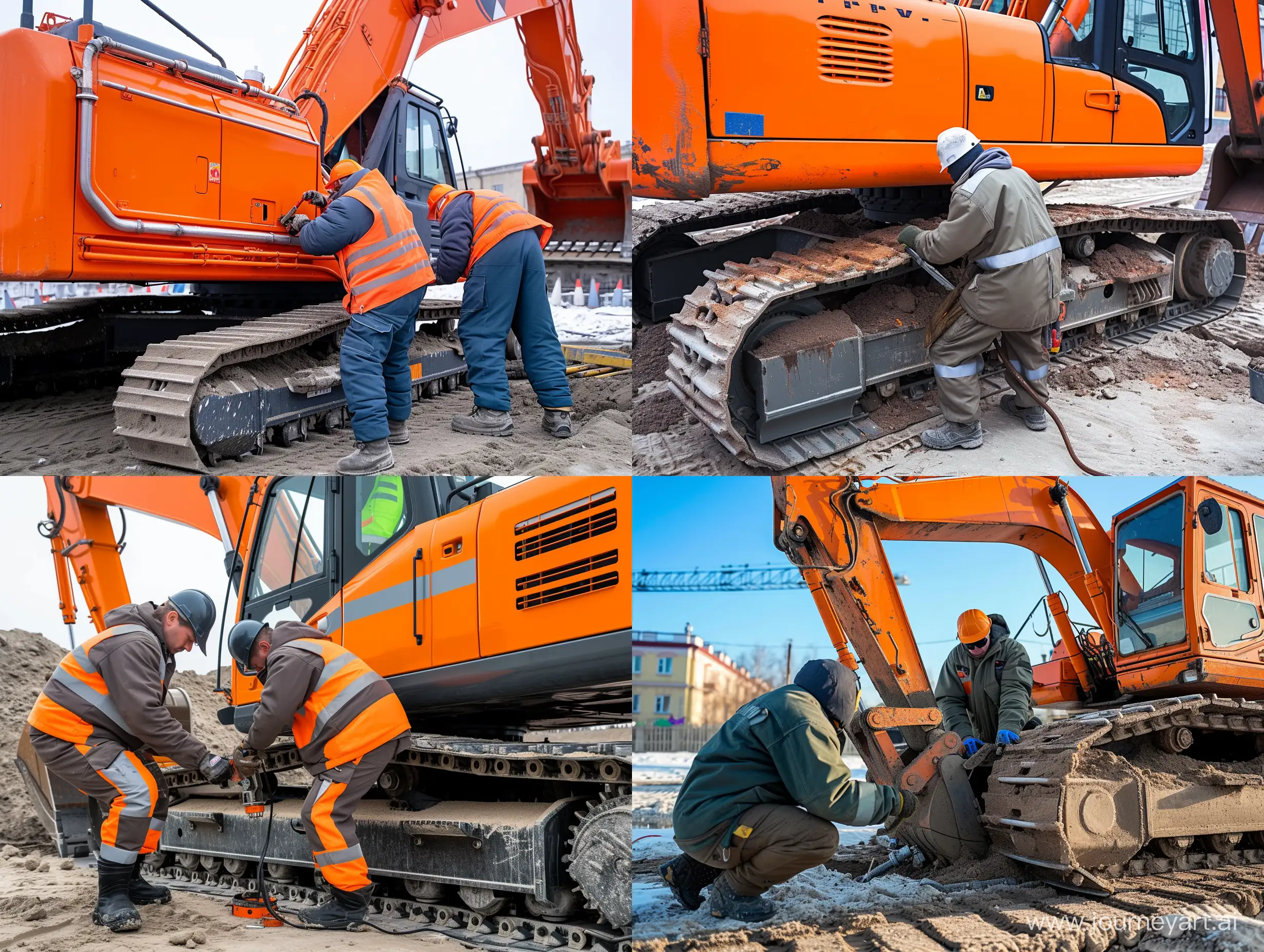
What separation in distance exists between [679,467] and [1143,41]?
5.14m

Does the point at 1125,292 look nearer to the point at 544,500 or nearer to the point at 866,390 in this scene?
the point at 866,390

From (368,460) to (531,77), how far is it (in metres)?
7.85

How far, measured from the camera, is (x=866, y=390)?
19.1 ft

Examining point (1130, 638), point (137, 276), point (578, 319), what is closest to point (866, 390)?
point (1130, 638)

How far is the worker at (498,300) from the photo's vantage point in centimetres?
607

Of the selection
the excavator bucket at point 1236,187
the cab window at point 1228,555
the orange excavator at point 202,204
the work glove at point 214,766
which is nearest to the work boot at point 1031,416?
the cab window at point 1228,555

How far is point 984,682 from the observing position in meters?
5.21

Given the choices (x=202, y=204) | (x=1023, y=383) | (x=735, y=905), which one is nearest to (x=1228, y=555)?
(x=1023, y=383)

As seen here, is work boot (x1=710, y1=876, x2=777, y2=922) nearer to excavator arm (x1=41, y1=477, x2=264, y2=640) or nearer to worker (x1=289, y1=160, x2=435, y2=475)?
worker (x1=289, y1=160, x2=435, y2=475)

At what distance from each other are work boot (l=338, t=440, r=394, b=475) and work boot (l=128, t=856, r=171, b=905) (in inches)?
90.4

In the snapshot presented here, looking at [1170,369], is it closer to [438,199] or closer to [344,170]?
[438,199]

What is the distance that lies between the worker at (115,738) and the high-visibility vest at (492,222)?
3.21 metres

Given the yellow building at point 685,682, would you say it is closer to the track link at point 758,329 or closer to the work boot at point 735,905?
the track link at point 758,329

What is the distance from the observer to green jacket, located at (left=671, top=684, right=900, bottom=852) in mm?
3318
